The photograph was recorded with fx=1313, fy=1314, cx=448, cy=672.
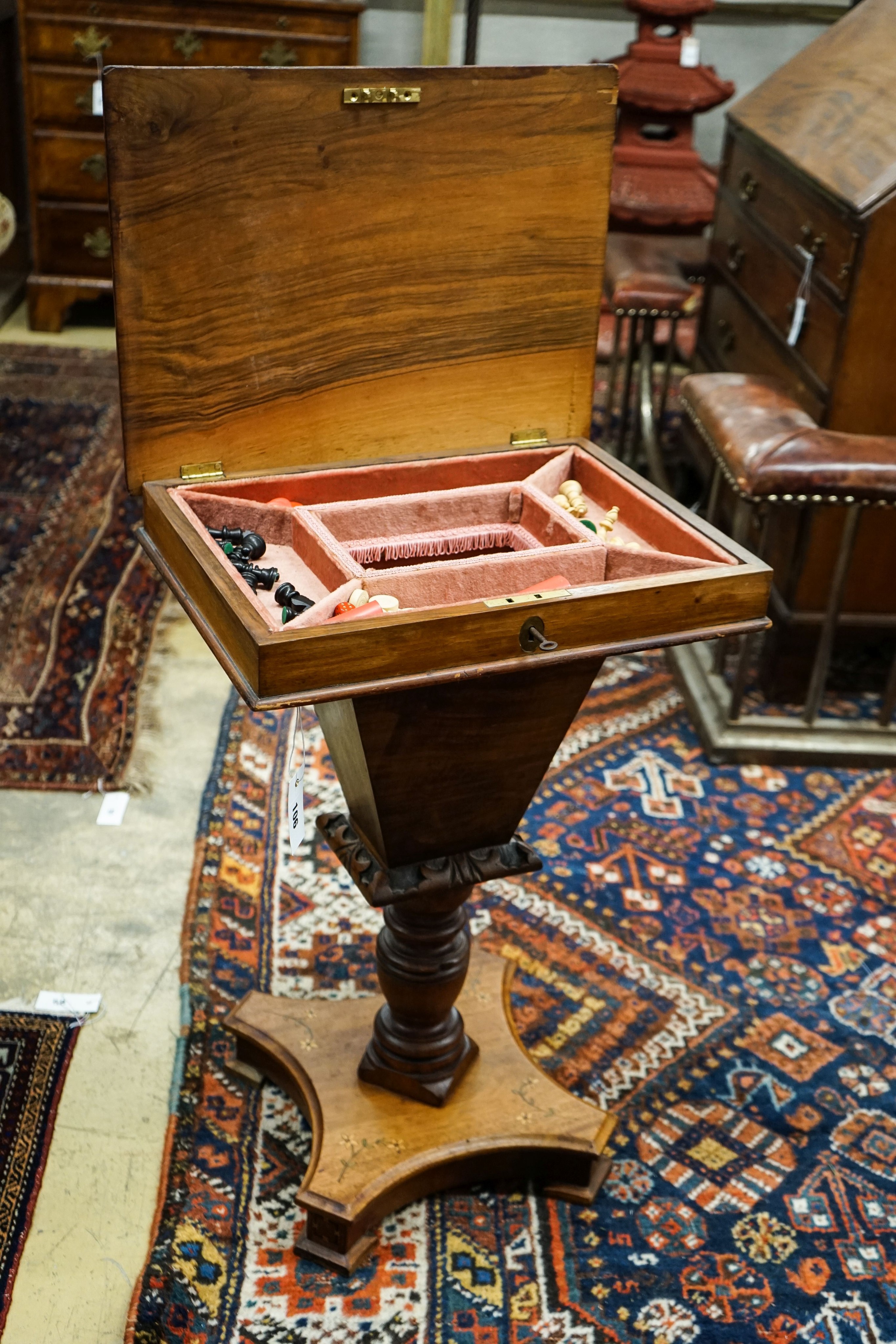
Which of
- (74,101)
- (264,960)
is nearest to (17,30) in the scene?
(74,101)

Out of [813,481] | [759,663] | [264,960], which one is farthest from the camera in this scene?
[759,663]

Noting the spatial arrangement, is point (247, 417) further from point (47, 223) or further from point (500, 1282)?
point (47, 223)

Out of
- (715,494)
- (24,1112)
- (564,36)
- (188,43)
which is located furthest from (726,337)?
(24,1112)

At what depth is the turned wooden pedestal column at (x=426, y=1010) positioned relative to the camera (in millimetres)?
1830

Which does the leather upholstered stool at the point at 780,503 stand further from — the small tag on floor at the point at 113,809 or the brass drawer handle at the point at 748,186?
the small tag on floor at the point at 113,809

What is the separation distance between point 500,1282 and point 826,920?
1.22m

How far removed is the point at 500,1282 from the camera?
81.2 inches

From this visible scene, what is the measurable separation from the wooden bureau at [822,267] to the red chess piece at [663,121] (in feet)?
3.15

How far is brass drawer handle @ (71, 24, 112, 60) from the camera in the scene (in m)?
5.27

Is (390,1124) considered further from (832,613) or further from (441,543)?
(832,613)

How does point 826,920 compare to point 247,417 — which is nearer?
point 247,417

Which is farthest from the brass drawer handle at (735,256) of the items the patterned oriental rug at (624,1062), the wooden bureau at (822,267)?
the patterned oriental rug at (624,1062)

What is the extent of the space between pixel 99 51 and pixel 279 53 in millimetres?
723

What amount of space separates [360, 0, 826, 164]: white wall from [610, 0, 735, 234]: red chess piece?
1.07 metres
